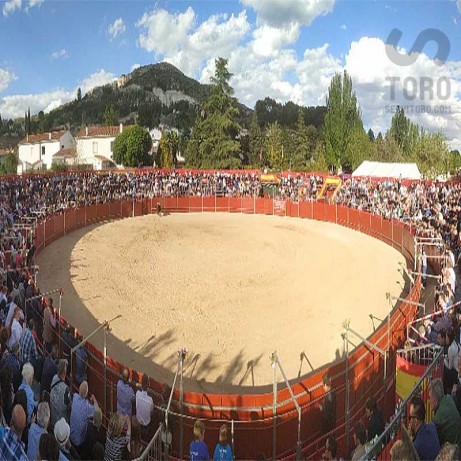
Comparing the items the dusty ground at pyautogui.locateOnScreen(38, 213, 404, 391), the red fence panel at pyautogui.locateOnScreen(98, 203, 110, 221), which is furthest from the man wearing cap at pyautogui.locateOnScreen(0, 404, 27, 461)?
the red fence panel at pyautogui.locateOnScreen(98, 203, 110, 221)

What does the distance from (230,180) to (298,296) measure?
1047 inches

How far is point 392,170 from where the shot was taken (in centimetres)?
4441

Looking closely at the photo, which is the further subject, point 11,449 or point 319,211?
point 319,211

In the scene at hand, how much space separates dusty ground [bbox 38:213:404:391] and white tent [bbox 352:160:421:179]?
1532 centimetres

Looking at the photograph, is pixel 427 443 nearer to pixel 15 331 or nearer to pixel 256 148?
pixel 15 331

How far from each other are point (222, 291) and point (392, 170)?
30.6m

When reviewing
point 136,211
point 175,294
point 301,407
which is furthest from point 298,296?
point 136,211

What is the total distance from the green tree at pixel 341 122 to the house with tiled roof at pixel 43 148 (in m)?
42.9

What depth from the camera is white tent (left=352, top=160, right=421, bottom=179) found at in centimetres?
4291

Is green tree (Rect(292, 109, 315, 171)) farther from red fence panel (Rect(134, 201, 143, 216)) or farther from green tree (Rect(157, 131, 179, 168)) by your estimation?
red fence panel (Rect(134, 201, 143, 216))

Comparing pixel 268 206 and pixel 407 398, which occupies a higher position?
A: pixel 407 398

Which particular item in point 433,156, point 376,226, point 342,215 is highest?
point 433,156

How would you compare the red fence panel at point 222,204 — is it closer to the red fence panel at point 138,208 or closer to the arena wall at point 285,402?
the red fence panel at point 138,208

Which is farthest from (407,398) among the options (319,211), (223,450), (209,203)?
(209,203)
